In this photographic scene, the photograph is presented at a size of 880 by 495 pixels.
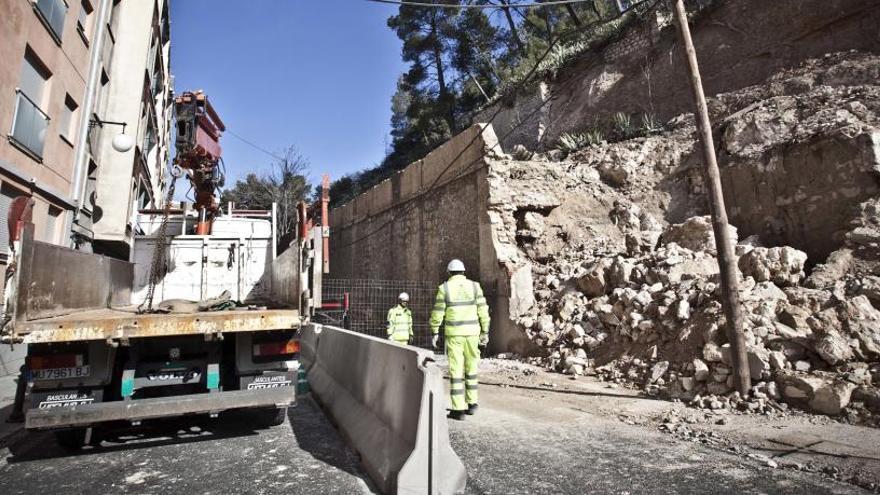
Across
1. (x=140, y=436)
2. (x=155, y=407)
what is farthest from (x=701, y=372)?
(x=140, y=436)

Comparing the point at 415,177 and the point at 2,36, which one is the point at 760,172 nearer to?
the point at 415,177

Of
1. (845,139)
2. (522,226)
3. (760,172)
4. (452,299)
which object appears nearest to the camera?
(452,299)

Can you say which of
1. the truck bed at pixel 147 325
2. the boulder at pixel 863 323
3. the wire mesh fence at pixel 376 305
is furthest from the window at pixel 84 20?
the boulder at pixel 863 323

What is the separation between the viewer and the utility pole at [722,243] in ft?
18.7

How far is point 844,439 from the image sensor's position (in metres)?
4.38

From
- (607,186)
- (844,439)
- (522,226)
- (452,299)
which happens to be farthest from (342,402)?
(607,186)

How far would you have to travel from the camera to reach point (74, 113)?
A: 12.4m

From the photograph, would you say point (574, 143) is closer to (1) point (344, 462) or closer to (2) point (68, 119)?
(1) point (344, 462)

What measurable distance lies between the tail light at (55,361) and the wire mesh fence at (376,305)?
720 cm

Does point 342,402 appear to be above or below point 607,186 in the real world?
below

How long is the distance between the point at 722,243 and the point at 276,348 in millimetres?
5394

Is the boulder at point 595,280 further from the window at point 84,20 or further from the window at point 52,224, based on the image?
the window at point 84,20

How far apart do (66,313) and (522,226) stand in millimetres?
8805

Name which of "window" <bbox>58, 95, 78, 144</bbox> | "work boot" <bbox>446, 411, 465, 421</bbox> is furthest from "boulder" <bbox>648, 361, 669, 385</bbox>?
"window" <bbox>58, 95, 78, 144</bbox>
